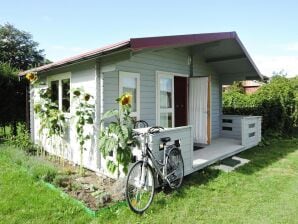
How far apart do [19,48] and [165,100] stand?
32.1 meters

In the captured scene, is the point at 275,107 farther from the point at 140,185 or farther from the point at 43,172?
the point at 43,172

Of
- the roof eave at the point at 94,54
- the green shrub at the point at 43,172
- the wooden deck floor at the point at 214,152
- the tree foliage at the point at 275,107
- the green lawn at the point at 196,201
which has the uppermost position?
the roof eave at the point at 94,54

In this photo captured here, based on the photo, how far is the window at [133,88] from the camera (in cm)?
566

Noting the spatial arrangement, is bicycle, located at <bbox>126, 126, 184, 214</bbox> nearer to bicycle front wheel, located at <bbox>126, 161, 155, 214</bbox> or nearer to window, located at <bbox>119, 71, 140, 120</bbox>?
bicycle front wheel, located at <bbox>126, 161, 155, 214</bbox>

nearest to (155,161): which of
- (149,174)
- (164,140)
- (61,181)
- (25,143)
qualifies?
(149,174)

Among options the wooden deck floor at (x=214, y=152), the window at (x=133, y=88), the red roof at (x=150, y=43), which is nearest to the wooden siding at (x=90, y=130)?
the red roof at (x=150, y=43)

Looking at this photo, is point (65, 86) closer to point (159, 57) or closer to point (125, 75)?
point (125, 75)

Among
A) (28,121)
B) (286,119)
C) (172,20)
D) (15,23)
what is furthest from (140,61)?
(15,23)

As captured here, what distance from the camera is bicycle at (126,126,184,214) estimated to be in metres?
3.78

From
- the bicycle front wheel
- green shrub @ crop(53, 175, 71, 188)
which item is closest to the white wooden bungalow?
the bicycle front wheel

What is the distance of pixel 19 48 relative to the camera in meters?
32.8

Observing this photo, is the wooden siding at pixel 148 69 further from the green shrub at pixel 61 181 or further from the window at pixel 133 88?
the green shrub at pixel 61 181

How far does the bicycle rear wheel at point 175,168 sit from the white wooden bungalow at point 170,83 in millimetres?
320

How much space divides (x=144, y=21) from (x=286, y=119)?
7.08 meters
